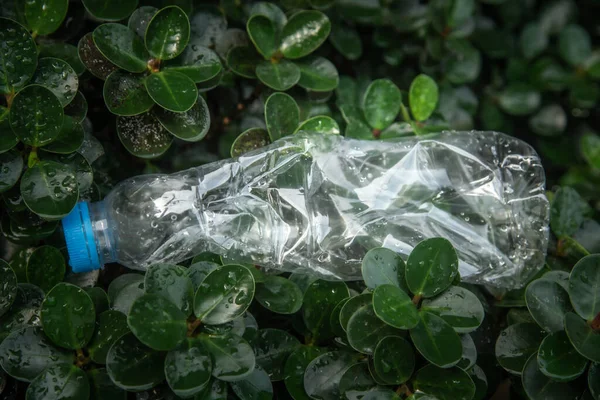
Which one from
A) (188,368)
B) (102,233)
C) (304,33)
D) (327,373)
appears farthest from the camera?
(304,33)

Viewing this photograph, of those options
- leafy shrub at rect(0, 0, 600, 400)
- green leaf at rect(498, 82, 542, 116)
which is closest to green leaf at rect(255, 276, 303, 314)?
leafy shrub at rect(0, 0, 600, 400)

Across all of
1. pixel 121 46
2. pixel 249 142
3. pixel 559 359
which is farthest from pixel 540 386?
pixel 121 46

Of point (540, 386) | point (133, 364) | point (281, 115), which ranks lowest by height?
point (540, 386)

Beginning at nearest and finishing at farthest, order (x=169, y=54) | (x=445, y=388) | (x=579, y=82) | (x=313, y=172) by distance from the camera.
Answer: (x=445, y=388), (x=169, y=54), (x=313, y=172), (x=579, y=82)

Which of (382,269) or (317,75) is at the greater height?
(317,75)

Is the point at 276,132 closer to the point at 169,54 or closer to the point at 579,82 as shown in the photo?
the point at 169,54

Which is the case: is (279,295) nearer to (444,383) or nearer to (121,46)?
(444,383)

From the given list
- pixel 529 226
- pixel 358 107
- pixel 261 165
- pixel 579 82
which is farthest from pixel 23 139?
pixel 579 82
